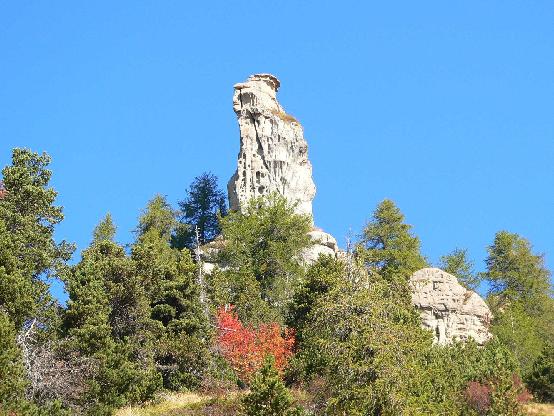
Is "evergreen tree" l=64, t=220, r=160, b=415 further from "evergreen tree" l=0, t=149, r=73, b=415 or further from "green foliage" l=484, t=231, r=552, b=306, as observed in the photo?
"green foliage" l=484, t=231, r=552, b=306

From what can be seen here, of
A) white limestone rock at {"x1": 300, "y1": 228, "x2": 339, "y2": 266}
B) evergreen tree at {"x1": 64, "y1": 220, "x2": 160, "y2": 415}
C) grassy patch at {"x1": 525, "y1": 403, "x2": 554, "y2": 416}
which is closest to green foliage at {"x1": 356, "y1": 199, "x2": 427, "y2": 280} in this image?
white limestone rock at {"x1": 300, "y1": 228, "x2": 339, "y2": 266}

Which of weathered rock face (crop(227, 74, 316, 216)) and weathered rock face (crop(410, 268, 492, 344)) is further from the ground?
weathered rock face (crop(227, 74, 316, 216))

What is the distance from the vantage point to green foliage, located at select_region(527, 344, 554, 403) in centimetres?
5575

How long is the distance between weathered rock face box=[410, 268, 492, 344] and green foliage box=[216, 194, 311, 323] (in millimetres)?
8892

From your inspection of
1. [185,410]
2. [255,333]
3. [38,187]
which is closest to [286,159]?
[255,333]

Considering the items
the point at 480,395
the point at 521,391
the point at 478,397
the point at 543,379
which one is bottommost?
the point at 478,397

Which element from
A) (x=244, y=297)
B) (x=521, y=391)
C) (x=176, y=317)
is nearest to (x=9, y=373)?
(x=176, y=317)

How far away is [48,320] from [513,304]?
44369mm

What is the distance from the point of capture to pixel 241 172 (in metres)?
87.1

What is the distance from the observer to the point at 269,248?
66.2 meters

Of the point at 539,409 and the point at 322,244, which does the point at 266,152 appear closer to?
the point at 322,244

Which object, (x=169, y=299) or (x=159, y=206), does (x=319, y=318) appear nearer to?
(x=169, y=299)

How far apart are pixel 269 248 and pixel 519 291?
27.9 meters

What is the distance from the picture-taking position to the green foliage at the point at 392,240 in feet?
254
